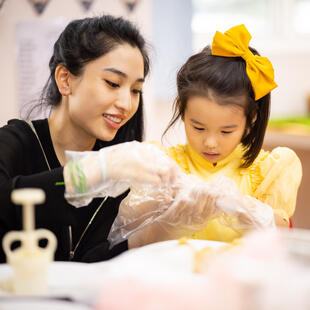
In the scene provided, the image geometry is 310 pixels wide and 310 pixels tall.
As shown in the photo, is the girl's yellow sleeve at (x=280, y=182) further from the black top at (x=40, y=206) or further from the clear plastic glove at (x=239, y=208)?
the black top at (x=40, y=206)

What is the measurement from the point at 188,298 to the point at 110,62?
75 cm

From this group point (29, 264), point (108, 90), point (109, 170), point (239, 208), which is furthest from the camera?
point (108, 90)

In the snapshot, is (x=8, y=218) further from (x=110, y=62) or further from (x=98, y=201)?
(x=110, y=62)

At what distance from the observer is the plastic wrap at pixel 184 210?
1031 mm

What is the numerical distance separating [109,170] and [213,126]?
47cm

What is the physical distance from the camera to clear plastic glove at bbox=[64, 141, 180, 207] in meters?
0.88

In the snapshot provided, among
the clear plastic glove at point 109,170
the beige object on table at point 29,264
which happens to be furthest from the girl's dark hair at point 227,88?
the beige object on table at point 29,264

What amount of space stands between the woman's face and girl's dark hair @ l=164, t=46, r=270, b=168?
0.17m

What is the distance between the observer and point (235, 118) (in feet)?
4.24

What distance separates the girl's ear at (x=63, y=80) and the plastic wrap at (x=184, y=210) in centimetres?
34

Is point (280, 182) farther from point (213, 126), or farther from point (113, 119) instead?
point (113, 119)

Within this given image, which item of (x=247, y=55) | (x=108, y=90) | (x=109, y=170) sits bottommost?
(x=109, y=170)

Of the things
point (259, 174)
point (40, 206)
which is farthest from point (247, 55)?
point (40, 206)

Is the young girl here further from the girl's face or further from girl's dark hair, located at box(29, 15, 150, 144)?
girl's dark hair, located at box(29, 15, 150, 144)
